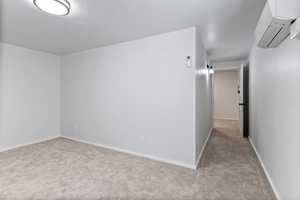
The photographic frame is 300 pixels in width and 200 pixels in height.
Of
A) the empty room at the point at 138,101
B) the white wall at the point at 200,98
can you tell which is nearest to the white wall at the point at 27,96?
the empty room at the point at 138,101

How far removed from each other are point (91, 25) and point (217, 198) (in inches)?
123

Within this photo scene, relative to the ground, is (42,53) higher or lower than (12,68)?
higher

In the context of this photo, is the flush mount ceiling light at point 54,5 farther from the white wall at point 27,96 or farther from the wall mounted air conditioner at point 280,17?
the white wall at point 27,96

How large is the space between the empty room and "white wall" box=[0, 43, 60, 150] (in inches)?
0.9

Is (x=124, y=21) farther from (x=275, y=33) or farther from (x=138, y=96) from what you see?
(x=275, y=33)

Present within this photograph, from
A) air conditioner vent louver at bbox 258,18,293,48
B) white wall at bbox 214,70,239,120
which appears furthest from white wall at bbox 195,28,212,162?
white wall at bbox 214,70,239,120

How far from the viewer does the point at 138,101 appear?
9.57ft

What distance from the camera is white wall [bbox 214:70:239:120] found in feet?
22.1

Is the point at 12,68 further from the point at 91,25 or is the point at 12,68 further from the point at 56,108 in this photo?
the point at 91,25

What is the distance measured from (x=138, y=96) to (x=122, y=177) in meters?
1.49

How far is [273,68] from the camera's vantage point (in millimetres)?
1910

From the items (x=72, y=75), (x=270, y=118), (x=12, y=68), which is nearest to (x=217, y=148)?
(x=270, y=118)

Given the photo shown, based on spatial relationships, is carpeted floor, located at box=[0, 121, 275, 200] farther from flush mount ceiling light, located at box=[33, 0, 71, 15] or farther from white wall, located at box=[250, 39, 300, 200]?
flush mount ceiling light, located at box=[33, 0, 71, 15]

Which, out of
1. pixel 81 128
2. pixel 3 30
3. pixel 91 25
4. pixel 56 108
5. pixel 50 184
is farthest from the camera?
pixel 56 108
